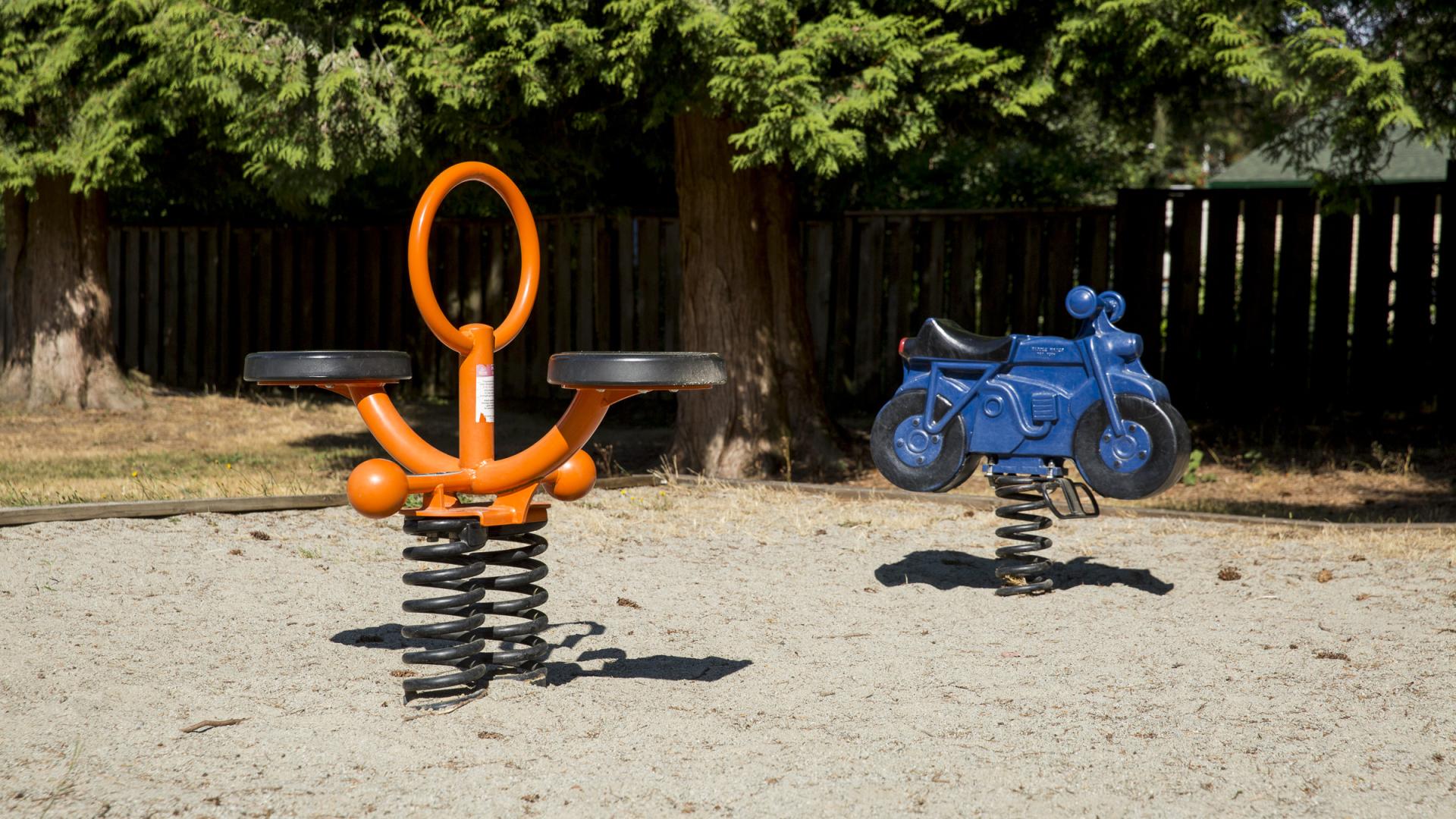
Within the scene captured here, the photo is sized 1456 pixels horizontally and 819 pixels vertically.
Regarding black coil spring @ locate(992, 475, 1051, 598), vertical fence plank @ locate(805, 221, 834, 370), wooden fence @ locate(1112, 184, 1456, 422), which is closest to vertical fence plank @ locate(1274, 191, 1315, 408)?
wooden fence @ locate(1112, 184, 1456, 422)

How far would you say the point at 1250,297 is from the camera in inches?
427

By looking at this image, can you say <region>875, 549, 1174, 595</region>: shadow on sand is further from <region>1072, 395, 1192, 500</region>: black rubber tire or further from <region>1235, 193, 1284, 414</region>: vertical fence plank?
<region>1235, 193, 1284, 414</region>: vertical fence plank

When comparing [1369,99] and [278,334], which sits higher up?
[1369,99]

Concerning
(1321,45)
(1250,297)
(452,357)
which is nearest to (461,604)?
(1321,45)

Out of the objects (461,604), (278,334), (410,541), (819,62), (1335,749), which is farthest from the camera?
(278,334)

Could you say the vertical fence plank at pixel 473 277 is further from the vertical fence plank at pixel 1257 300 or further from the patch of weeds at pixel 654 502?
the vertical fence plank at pixel 1257 300

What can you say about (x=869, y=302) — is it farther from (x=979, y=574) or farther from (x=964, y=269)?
(x=979, y=574)

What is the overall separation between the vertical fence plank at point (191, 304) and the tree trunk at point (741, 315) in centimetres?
982

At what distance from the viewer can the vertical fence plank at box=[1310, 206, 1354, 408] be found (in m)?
10.5

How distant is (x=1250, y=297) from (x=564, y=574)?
7111mm

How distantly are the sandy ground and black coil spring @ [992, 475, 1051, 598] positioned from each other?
0.17 m

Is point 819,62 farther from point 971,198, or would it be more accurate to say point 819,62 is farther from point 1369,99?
point 971,198

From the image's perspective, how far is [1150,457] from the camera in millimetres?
5324

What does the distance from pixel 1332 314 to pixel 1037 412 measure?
6.11 meters
